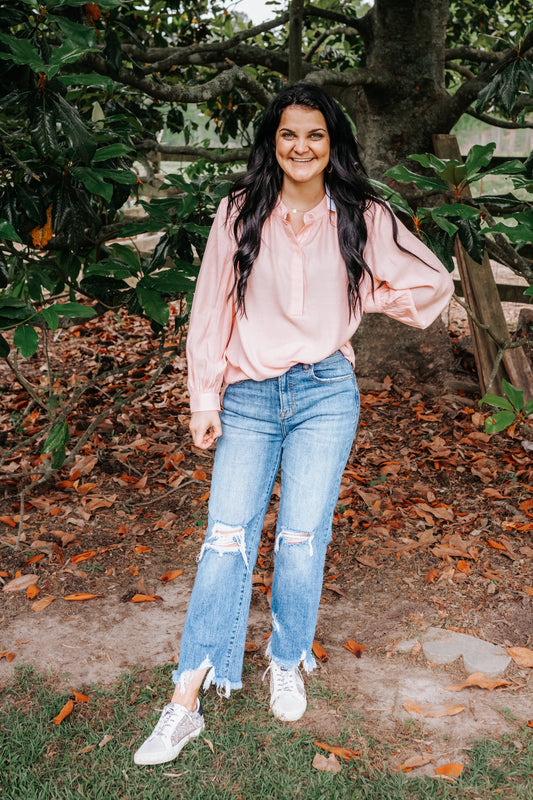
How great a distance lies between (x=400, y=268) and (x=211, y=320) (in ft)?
1.79

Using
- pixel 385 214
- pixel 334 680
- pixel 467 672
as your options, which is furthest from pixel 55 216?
pixel 467 672

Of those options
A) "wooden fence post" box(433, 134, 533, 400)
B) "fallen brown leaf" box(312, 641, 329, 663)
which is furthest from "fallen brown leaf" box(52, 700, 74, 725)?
"wooden fence post" box(433, 134, 533, 400)

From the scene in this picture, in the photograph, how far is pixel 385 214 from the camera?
6.79 ft

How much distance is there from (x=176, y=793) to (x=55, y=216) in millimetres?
1841

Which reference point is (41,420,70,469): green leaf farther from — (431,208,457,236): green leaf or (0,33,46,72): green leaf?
(431,208,457,236): green leaf

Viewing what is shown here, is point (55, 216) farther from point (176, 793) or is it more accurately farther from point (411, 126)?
point (411, 126)

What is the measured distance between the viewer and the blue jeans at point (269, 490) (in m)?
2.03

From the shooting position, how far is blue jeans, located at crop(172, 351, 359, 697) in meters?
2.03

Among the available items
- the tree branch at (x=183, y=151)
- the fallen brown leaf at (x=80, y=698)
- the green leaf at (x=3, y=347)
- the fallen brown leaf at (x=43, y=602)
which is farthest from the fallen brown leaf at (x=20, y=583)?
the tree branch at (x=183, y=151)

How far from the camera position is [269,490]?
84.4 inches

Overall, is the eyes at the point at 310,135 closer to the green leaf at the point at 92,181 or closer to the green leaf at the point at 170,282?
the green leaf at the point at 92,181

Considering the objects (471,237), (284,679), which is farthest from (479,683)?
(471,237)

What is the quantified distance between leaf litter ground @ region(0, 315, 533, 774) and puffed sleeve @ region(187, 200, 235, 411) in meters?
1.01

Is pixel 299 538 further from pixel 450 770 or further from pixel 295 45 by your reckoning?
pixel 295 45
